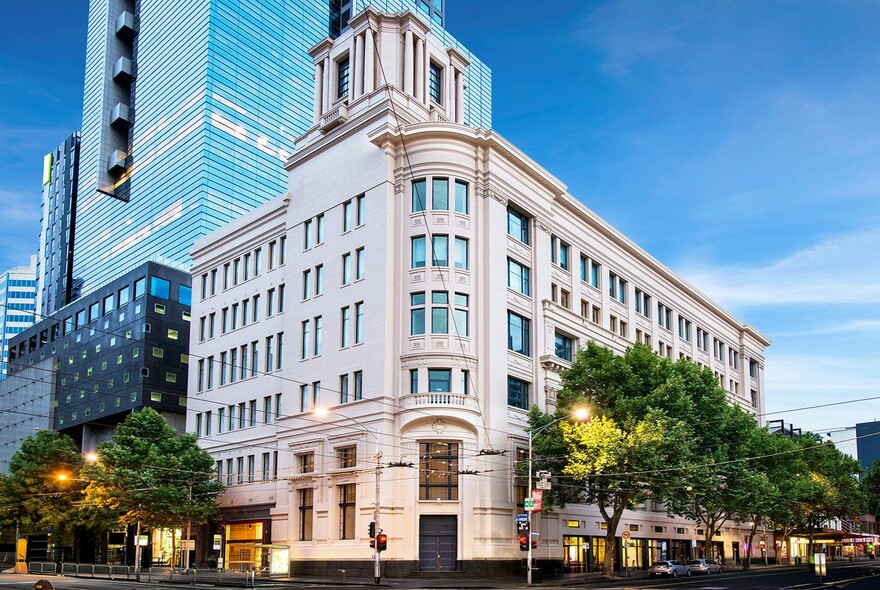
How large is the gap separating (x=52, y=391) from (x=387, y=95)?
7044cm

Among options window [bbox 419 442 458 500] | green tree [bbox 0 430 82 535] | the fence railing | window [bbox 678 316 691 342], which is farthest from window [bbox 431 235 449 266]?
window [bbox 678 316 691 342]

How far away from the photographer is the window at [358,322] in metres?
58.6

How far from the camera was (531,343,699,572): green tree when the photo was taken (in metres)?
52.0

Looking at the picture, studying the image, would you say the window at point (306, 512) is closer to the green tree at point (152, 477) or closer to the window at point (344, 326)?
the green tree at point (152, 477)

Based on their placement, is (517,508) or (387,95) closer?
(517,508)

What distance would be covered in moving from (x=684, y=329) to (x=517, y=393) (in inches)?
1598

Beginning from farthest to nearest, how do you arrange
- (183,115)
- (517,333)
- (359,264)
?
(183,115) → (517,333) → (359,264)

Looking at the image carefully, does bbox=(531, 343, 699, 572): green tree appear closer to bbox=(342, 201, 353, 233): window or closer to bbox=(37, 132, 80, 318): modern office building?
bbox=(342, 201, 353, 233): window

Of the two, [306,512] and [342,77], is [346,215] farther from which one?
[306,512]

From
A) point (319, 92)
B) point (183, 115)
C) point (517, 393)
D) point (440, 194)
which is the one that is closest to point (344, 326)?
point (440, 194)

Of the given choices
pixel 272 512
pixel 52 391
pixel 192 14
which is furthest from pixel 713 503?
pixel 192 14

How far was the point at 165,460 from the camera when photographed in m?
64.2

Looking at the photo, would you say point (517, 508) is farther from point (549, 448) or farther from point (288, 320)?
point (288, 320)

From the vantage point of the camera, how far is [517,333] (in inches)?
2438
